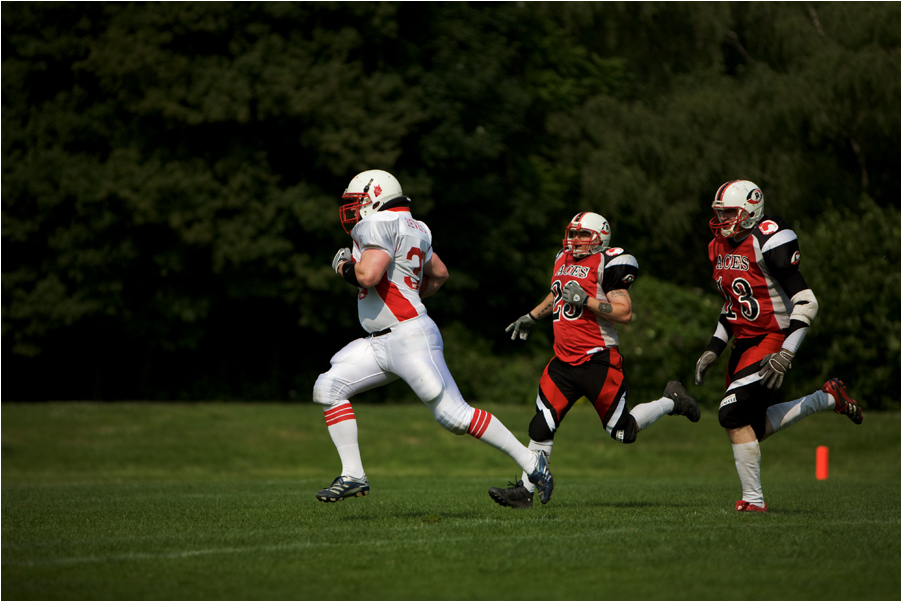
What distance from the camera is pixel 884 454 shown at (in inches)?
707

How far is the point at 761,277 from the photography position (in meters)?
7.13

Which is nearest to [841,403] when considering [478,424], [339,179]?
[478,424]

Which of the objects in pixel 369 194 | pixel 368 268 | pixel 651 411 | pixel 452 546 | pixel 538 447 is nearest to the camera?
pixel 452 546

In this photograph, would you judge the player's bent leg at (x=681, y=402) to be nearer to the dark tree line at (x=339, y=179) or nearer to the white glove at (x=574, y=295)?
the white glove at (x=574, y=295)

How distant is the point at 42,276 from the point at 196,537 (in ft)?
71.8

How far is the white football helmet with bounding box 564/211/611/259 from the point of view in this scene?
292 inches

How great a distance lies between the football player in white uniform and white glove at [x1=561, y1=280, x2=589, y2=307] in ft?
3.34

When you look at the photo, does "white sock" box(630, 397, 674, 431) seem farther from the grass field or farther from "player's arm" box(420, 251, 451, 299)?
"player's arm" box(420, 251, 451, 299)

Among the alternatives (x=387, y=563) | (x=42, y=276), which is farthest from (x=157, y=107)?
(x=387, y=563)

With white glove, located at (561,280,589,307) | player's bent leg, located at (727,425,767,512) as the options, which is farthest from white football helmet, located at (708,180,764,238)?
player's bent leg, located at (727,425,767,512)

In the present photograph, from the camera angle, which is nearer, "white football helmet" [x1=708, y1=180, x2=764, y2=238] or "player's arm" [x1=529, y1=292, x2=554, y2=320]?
"white football helmet" [x1=708, y1=180, x2=764, y2=238]

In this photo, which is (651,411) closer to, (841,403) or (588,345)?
(588,345)

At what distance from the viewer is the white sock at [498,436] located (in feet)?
21.4

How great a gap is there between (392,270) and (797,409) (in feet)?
10.9
